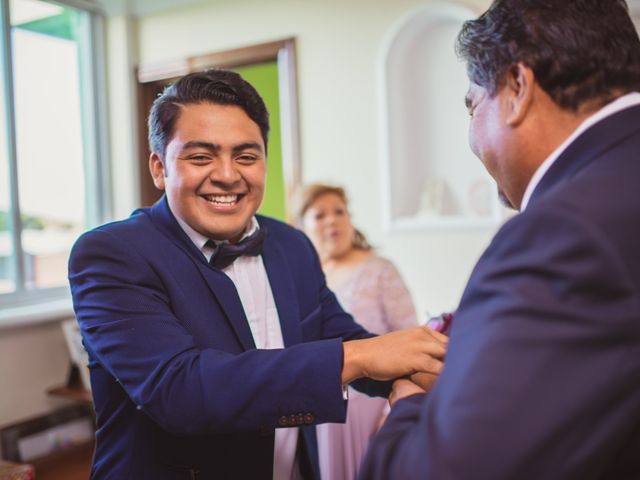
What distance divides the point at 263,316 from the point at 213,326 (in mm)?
168

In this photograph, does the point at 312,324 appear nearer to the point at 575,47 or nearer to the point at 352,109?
the point at 575,47

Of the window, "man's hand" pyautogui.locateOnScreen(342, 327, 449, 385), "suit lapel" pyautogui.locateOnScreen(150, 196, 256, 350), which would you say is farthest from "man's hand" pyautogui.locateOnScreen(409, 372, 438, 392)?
the window

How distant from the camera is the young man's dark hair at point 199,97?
1.38m

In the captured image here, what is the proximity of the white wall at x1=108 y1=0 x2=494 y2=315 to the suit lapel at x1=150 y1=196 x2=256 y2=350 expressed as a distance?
2.42 m

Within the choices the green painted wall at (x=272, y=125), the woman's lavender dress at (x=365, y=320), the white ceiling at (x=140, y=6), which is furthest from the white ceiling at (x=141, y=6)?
the woman's lavender dress at (x=365, y=320)

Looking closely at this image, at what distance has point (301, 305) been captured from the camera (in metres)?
1.52

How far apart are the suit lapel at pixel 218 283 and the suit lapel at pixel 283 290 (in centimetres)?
11

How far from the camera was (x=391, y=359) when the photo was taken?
1143 mm

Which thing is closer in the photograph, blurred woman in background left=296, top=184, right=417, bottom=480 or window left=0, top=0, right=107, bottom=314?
blurred woman in background left=296, top=184, right=417, bottom=480

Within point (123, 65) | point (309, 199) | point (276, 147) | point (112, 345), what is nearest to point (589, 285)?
point (112, 345)

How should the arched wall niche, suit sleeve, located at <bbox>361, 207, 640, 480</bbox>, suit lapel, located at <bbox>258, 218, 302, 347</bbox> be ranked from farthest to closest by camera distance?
the arched wall niche
suit lapel, located at <bbox>258, 218, 302, 347</bbox>
suit sleeve, located at <bbox>361, 207, 640, 480</bbox>

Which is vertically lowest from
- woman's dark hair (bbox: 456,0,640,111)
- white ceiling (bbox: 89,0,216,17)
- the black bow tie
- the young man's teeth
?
the black bow tie

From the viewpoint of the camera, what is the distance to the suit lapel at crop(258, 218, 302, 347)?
144 cm

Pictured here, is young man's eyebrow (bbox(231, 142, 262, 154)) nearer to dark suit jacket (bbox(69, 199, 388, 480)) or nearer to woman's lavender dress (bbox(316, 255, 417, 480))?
dark suit jacket (bbox(69, 199, 388, 480))
